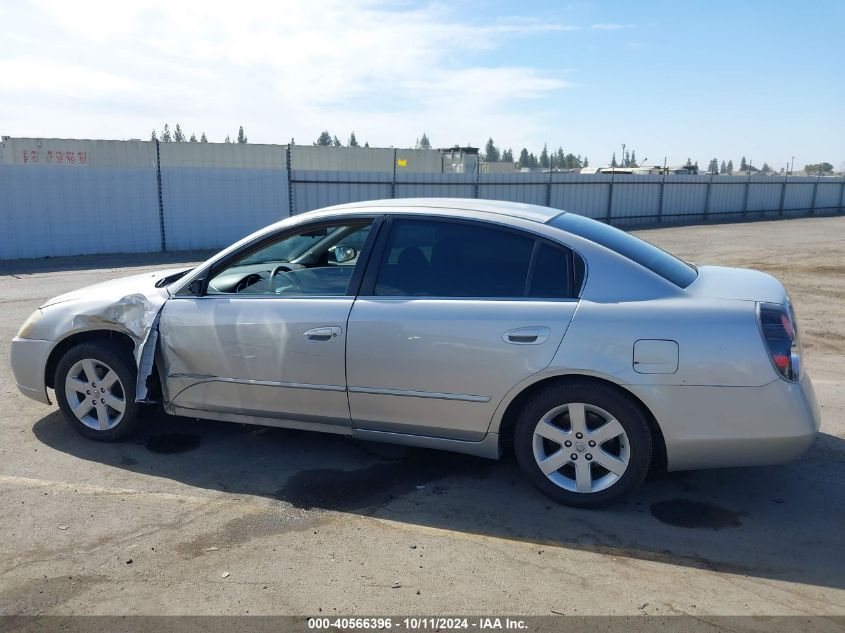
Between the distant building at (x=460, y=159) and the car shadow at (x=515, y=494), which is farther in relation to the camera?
the distant building at (x=460, y=159)

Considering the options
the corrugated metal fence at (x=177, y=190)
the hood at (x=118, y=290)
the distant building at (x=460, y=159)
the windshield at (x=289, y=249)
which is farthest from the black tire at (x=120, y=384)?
the distant building at (x=460, y=159)

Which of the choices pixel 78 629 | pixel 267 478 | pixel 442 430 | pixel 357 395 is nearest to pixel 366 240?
pixel 357 395

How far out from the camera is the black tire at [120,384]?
4738 millimetres

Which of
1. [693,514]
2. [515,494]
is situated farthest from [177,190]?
[693,514]

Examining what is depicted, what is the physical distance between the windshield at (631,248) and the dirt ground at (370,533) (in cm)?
124

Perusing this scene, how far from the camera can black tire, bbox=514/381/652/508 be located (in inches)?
147

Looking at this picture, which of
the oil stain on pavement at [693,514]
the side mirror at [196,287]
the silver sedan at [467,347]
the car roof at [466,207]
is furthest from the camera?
the side mirror at [196,287]

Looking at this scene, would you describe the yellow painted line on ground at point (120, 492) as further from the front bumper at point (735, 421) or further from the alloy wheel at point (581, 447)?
the front bumper at point (735, 421)

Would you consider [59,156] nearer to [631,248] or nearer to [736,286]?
[631,248]

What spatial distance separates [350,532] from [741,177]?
33261 mm

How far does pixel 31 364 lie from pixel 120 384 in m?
0.71

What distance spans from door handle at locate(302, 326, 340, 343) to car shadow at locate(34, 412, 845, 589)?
878 mm

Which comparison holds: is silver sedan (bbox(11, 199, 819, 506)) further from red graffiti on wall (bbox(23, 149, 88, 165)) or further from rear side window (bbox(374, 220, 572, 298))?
red graffiti on wall (bbox(23, 149, 88, 165))

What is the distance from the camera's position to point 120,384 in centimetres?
479
